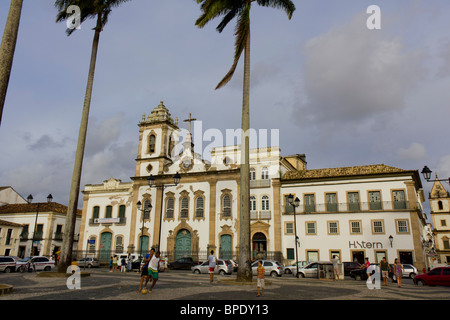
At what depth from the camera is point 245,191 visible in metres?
16.5

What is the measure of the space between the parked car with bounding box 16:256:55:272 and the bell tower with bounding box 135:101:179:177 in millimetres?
16099

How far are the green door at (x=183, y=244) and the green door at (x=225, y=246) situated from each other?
3814mm

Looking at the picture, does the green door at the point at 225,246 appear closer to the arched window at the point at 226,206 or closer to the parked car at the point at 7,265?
the arched window at the point at 226,206

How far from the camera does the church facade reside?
31766 millimetres

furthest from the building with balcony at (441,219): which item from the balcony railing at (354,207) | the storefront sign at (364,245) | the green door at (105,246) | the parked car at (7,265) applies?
the parked car at (7,265)

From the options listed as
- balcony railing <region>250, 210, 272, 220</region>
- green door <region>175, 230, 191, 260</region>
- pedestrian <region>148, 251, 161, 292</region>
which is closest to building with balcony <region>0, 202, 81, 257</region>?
green door <region>175, 230, 191, 260</region>

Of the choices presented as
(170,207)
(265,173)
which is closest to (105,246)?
(170,207)

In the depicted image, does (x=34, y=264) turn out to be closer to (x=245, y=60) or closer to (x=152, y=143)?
(x=152, y=143)

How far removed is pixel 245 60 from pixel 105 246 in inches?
1259

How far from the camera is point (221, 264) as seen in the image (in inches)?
1048

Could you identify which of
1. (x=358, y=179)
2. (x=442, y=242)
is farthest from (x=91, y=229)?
(x=442, y=242)

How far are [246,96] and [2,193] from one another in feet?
178

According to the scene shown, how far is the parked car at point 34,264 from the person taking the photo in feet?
85.3
